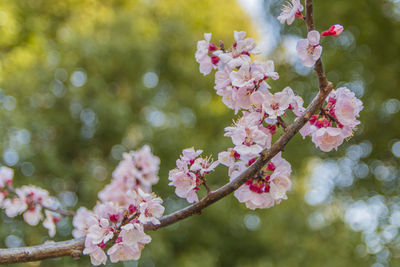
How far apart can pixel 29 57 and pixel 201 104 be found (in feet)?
6.92

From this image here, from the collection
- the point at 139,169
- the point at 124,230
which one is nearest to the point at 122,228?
the point at 124,230

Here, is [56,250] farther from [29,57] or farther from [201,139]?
[29,57]

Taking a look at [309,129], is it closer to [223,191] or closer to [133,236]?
[223,191]

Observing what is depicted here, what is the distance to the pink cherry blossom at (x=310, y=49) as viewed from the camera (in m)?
0.77

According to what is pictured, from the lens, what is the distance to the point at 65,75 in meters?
4.09

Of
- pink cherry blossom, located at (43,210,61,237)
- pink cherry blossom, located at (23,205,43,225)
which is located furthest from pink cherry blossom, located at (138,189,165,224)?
pink cherry blossom, located at (23,205,43,225)

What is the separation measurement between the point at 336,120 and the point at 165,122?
342 cm

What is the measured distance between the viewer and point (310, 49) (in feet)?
2.58

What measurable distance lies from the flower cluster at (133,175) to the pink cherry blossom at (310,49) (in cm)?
96

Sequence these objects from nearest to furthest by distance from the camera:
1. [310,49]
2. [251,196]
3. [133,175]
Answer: [310,49] < [251,196] < [133,175]

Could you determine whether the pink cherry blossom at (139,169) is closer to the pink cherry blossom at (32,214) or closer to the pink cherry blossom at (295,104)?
the pink cherry blossom at (32,214)

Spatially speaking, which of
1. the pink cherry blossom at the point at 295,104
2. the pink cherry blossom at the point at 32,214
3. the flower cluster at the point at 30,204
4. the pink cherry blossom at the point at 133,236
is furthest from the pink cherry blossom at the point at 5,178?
the pink cherry blossom at the point at 295,104

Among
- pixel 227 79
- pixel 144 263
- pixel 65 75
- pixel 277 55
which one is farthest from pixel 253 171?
pixel 277 55

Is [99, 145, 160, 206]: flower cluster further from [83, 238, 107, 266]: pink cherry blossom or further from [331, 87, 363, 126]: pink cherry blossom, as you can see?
[331, 87, 363, 126]: pink cherry blossom
